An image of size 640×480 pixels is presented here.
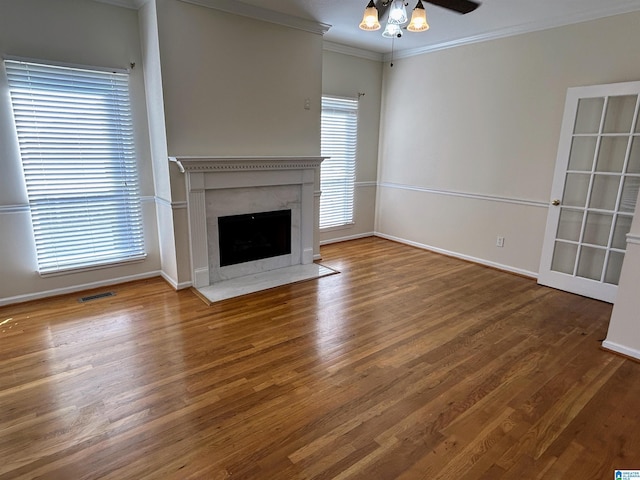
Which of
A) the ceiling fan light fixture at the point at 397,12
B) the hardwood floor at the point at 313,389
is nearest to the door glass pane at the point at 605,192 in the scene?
the hardwood floor at the point at 313,389

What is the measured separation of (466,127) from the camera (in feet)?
15.8

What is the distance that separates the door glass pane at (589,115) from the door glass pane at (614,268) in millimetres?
1242

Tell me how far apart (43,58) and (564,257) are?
543 centimetres

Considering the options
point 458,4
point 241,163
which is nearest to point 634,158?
point 458,4

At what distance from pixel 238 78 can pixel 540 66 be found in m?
3.26

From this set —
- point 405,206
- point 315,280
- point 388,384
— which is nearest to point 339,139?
point 405,206

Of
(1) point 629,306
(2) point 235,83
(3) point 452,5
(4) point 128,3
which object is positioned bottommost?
(1) point 629,306

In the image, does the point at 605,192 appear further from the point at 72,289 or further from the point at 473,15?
the point at 72,289

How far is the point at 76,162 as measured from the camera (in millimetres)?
3518

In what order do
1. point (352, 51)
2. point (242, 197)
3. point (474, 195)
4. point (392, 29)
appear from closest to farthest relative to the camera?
point (392, 29) → point (242, 197) → point (474, 195) → point (352, 51)

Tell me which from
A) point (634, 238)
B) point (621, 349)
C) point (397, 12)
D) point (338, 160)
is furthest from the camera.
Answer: point (338, 160)

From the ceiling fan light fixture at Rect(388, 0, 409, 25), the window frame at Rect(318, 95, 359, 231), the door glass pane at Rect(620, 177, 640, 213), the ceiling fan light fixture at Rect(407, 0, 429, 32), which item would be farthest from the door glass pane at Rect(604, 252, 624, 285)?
the window frame at Rect(318, 95, 359, 231)

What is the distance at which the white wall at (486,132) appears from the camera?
148 inches

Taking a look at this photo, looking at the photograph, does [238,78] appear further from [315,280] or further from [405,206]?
[405,206]
